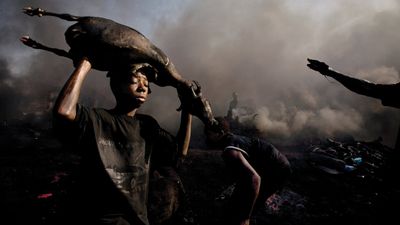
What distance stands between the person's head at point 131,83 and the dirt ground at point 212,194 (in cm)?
468

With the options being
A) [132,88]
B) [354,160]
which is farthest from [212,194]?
[354,160]

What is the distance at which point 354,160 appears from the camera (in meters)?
12.3

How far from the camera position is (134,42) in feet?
6.69

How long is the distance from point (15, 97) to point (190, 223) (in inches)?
1073

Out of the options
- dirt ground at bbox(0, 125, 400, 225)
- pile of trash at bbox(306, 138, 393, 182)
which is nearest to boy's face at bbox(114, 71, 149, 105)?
dirt ground at bbox(0, 125, 400, 225)

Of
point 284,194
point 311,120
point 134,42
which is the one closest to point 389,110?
point 311,120

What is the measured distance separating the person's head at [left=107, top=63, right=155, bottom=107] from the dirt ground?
15.4 feet

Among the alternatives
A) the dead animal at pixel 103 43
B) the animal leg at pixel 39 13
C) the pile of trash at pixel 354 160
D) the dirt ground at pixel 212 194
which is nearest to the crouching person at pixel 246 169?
the dead animal at pixel 103 43

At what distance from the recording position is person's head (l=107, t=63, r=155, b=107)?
2117 millimetres

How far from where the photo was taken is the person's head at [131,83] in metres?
2.12

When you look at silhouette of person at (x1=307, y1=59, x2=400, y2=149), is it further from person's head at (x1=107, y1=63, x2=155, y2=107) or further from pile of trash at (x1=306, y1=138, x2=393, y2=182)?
pile of trash at (x1=306, y1=138, x2=393, y2=182)

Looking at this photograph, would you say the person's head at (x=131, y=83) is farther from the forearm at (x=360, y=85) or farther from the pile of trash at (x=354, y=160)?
the pile of trash at (x=354, y=160)

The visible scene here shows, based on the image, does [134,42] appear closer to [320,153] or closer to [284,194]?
[284,194]

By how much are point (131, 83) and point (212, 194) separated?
6.50 meters
